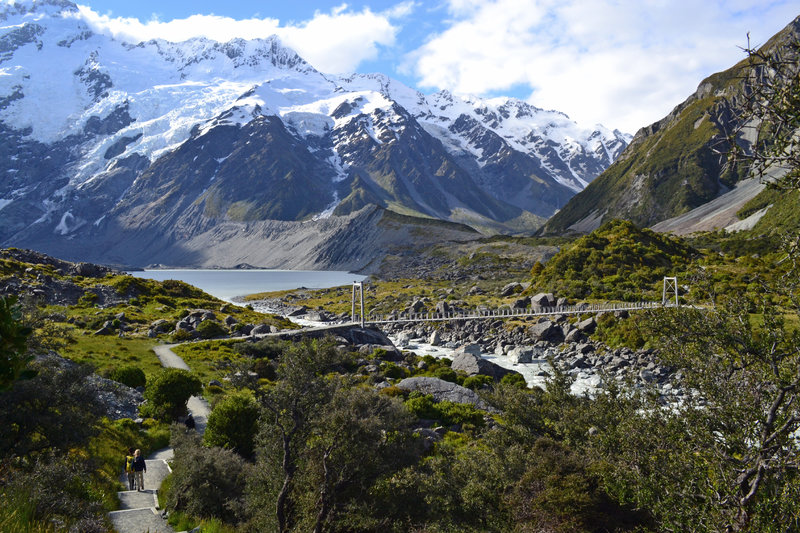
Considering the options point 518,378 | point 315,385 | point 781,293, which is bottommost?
point 518,378

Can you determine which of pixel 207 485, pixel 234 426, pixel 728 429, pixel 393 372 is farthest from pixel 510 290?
pixel 728 429

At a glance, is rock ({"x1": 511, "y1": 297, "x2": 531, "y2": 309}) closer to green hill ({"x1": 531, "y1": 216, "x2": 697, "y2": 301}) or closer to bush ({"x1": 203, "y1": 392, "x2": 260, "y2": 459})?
green hill ({"x1": 531, "y1": 216, "x2": 697, "y2": 301})

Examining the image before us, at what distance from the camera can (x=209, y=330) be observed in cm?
4909

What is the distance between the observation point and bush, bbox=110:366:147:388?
28.0 meters

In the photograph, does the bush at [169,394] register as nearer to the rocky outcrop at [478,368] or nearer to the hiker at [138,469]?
the hiker at [138,469]


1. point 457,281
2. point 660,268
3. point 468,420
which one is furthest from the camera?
point 457,281

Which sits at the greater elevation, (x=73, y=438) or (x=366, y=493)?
(x=73, y=438)

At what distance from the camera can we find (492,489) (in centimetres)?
1348

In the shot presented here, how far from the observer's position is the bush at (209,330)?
4878 cm

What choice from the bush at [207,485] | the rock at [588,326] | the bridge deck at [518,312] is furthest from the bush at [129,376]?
the rock at [588,326]

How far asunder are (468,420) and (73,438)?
18.1m

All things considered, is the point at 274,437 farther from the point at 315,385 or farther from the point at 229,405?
the point at 229,405

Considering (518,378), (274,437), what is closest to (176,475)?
(274,437)

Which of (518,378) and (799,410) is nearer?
(799,410)
